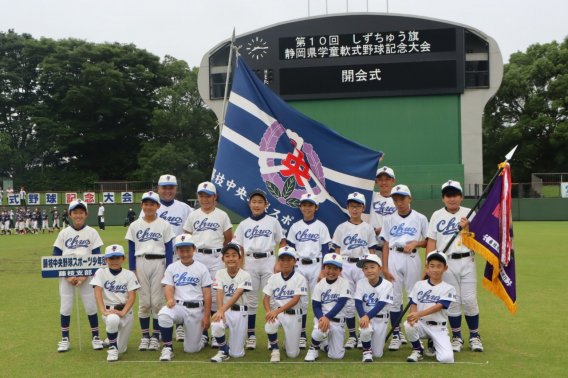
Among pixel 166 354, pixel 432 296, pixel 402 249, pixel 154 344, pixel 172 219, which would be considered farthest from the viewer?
pixel 172 219

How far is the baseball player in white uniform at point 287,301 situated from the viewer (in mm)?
6391

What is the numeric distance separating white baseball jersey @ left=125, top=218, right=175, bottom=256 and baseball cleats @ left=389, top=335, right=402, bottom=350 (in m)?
3.00

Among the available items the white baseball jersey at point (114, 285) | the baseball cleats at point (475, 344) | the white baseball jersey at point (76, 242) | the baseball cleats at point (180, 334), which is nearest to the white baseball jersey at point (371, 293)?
the baseball cleats at point (475, 344)

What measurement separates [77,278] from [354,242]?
3.48m

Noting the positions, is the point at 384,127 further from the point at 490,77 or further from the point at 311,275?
Answer: the point at 311,275

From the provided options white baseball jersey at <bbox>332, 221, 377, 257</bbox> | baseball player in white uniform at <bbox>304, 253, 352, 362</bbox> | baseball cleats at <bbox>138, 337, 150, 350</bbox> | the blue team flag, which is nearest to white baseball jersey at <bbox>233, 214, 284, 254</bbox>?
the blue team flag

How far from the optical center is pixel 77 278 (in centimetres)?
685

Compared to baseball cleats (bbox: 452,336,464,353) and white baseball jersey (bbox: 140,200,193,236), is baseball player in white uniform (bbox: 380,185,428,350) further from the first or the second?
white baseball jersey (bbox: 140,200,193,236)

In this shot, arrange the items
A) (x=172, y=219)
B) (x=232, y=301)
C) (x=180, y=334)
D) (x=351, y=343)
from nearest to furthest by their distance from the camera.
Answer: (x=232, y=301), (x=351, y=343), (x=180, y=334), (x=172, y=219)

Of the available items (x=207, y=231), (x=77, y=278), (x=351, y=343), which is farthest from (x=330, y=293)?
(x=77, y=278)

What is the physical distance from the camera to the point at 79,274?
22.1ft

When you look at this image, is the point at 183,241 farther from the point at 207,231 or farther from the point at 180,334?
the point at 180,334

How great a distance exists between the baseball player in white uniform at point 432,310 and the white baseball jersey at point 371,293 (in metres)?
0.30

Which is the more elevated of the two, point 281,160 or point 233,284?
point 281,160
